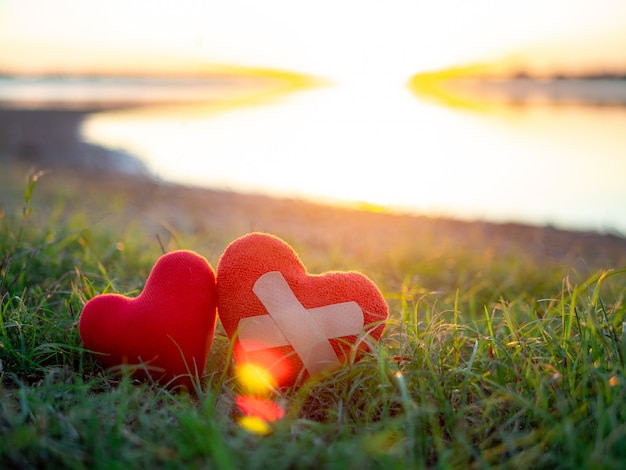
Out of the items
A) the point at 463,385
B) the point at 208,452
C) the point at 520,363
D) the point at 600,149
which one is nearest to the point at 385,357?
the point at 463,385

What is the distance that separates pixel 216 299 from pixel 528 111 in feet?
67.4

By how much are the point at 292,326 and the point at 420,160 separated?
895cm

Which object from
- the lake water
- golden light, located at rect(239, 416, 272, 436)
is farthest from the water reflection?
golden light, located at rect(239, 416, 272, 436)

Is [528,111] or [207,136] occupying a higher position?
[528,111]

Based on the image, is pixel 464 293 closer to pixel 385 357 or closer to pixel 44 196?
pixel 385 357

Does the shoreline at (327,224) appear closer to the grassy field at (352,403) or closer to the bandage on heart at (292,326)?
the grassy field at (352,403)

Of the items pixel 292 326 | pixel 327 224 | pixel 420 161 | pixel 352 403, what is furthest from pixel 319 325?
pixel 420 161

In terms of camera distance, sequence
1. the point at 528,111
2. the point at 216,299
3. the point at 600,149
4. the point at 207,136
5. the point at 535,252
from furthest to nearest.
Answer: the point at 528,111 < the point at 207,136 < the point at 600,149 < the point at 535,252 < the point at 216,299

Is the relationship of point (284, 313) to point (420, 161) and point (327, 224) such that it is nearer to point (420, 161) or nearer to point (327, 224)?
point (327, 224)

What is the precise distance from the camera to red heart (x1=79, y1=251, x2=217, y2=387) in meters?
1.54

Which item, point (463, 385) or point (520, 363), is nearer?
point (463, 385)

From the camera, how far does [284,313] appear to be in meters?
1.53

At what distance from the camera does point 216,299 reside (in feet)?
5.23

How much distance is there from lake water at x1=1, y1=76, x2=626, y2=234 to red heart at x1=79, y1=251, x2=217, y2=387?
1.56 m
